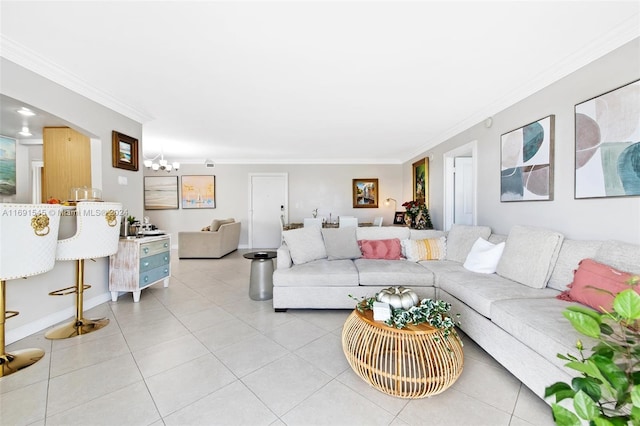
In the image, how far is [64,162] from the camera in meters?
2.97

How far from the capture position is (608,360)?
77 cm

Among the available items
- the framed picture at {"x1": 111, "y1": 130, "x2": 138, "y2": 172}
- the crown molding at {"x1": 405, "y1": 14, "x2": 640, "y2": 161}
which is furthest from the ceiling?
the framed picture at {"x1": 111, "y1": 130, "x2": 138, "y2": 172}

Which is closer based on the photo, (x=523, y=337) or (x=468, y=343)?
(x=523, y=337)

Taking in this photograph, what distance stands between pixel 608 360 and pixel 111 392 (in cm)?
235

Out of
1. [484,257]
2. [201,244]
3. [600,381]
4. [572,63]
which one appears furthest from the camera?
[201,244]

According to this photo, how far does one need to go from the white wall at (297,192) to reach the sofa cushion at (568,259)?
4492 millimetres

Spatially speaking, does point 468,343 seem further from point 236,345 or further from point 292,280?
point 236,345

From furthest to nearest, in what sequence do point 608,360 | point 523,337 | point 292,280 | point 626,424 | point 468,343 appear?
1. point 292,280
2. point 468,343
3. point 523,337
4. point 608,360
5. point 626,424

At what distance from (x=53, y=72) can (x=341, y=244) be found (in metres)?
3.27

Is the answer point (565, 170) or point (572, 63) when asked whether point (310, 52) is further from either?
point (565, 170)

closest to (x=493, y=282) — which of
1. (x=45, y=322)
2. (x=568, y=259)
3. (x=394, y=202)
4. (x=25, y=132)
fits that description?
(x=568, y=259)

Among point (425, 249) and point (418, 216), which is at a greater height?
point (418, 216)

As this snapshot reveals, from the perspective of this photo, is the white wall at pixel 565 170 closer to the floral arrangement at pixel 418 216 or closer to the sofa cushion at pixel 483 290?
the sofa cushion at pixel 483 290

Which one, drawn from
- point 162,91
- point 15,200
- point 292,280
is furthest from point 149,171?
point 292,280
